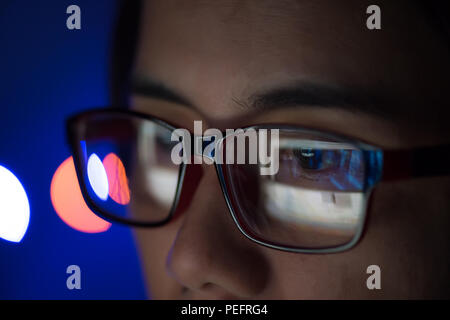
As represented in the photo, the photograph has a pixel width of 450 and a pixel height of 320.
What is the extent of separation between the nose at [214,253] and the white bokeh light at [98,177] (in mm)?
188

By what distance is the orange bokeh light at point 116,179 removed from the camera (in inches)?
23.8

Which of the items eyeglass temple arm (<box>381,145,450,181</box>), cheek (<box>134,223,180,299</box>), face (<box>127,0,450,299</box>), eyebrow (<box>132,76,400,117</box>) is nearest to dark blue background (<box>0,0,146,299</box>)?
cheek (<box>134,223,180,299</box>)

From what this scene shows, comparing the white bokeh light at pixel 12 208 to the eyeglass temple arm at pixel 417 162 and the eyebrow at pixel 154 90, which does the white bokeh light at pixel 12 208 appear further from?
the eyeglass temple arm at pixel 417 162

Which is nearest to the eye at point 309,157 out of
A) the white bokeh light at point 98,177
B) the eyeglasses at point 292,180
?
the eyeglasses at point 292,180

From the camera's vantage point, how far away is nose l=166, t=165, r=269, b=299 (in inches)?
18.2

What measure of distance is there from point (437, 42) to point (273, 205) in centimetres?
29

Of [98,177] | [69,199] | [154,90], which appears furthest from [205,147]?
[69,199]

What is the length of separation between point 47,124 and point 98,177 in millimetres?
358

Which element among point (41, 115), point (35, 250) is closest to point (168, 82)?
point (41, 115)

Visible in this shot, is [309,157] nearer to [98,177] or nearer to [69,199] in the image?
[98,177]

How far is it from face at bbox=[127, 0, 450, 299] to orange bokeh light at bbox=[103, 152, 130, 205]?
0.18 meters

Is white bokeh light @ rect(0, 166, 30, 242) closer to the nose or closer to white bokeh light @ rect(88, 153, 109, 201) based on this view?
white bokeh light @ rect(88, 153, 109, 201)

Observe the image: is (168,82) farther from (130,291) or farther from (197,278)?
(130,291)

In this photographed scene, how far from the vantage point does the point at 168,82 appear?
1.59 feet
